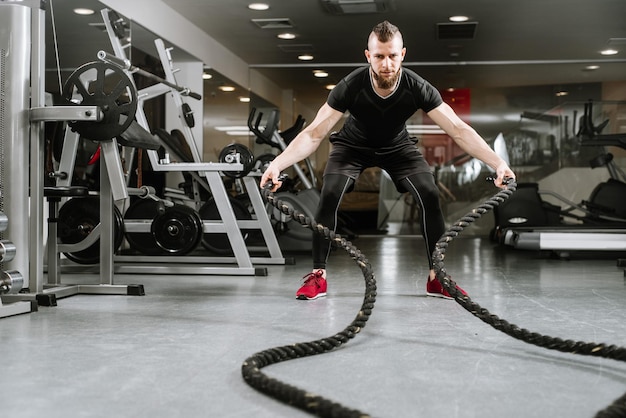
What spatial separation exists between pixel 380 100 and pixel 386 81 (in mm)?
101

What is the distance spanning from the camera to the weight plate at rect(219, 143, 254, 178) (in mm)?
4117

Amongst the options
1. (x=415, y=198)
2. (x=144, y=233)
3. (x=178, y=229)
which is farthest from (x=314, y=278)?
(x=144, y=233)

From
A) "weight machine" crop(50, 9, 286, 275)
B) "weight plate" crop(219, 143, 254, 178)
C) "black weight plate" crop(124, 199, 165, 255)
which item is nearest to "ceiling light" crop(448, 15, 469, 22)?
"weight machine" crop(50, 9, 286, 275)

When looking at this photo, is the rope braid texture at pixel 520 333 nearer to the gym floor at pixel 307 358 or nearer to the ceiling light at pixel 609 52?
the gym floor at pixel 307 358

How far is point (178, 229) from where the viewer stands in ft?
13.5

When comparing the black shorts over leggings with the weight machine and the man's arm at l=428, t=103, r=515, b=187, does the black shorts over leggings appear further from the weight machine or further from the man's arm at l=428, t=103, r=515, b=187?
the weight machine

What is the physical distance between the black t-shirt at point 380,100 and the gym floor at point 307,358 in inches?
27.9

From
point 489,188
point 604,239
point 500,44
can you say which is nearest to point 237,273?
point 604,239

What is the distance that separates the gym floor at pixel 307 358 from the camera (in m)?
1.31

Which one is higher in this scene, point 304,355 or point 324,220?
point 324,220

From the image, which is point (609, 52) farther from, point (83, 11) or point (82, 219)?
point (82, 219)

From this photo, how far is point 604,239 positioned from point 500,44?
3434 millimetres

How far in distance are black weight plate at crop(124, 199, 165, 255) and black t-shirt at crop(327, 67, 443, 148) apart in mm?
1770

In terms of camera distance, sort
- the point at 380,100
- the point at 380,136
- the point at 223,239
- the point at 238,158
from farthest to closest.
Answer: the point at 223,239 → the point at 238,158 → the point at 380,136 → the point at 380,100
